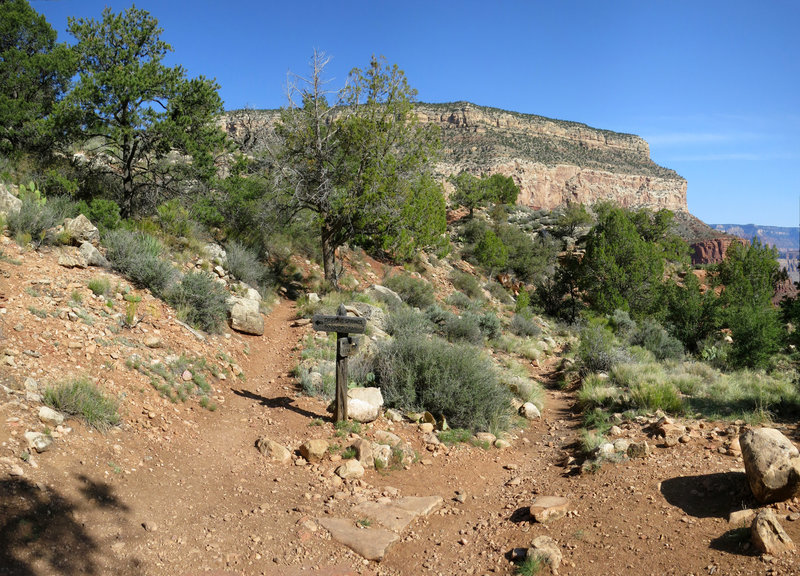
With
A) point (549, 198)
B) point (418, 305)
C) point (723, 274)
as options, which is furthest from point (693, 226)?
point (418, 305)

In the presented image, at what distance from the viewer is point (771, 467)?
4.49 meters

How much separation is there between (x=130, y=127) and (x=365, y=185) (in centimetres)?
608

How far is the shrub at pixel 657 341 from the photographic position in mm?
14602

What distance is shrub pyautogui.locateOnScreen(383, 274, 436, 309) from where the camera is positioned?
18.0m

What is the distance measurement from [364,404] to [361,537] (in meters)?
2.84

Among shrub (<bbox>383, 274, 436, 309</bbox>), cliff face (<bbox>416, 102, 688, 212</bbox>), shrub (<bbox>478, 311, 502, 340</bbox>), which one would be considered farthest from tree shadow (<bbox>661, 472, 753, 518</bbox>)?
cliff face (<bbox>416, 102, 688, 212</bbox>)

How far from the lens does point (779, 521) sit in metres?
4.28

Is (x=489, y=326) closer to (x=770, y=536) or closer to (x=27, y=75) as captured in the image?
(x=770, y=536)

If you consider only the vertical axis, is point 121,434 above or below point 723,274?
below

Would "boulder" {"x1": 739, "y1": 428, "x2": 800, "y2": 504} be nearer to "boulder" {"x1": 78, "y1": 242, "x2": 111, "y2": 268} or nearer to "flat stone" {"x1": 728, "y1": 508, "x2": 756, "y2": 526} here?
"flat stone" {"x1": 728, "y1": 508, "x2": 756, "y2": 526}

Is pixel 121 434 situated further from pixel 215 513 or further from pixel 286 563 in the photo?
pixel 286 563

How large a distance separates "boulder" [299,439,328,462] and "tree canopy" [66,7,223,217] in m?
9.58

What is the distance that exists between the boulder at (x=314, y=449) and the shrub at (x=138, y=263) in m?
4.99

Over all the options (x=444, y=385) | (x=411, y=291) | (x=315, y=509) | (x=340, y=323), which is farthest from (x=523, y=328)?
(x=315, y=509)
